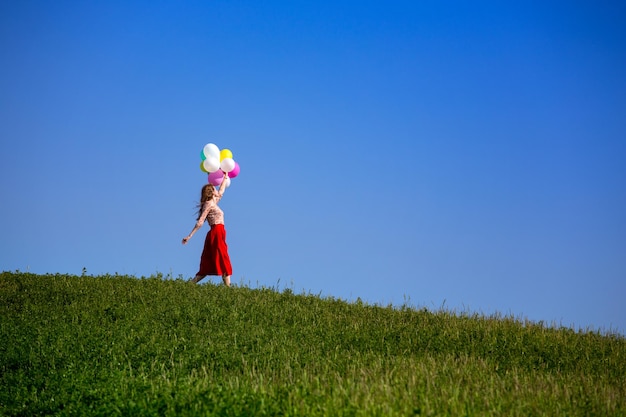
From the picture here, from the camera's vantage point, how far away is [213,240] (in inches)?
721

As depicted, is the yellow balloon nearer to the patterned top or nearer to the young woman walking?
the young woman walking

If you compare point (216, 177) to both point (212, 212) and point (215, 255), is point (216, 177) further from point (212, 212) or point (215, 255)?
point (215, 255)

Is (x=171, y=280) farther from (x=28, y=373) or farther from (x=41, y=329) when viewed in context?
(x=28, y=373)

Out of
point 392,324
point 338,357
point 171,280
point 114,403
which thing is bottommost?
point 114,403

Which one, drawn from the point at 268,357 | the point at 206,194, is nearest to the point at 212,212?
the point at 206,194

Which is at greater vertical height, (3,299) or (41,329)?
(3,299)

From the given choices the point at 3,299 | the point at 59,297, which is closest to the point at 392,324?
the point at 59,297

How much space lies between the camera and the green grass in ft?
24.9

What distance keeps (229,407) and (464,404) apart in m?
2.53

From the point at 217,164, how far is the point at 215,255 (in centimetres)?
255

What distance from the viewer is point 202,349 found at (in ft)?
37.3

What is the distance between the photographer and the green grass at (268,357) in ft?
24.9

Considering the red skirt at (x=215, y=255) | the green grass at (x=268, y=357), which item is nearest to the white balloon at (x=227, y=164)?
the red skirt at (x=215, y=255)

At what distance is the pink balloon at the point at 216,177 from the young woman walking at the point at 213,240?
0.34 meters
